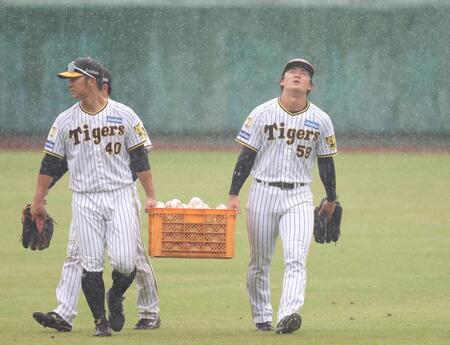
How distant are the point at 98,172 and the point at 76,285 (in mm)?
933

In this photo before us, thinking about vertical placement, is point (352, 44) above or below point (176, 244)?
above

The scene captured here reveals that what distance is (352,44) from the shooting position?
3138 centimetres

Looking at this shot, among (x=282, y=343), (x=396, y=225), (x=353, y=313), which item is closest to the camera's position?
(x=282, y=343)

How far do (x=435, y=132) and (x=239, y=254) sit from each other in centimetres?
1712

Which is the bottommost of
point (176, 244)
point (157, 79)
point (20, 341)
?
point (20, 341)

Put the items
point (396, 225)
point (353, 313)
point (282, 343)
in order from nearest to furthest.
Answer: point (282, 343) < point (353, 313) < point (396, 225)

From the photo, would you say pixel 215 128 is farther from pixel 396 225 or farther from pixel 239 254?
pixel 239 254

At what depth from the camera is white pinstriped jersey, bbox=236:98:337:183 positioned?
957 centimetres

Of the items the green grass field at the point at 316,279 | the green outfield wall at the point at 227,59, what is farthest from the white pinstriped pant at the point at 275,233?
the green outfield wall at the point at 227,59

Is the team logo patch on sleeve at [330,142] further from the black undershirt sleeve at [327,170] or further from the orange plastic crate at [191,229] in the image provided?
the orange plastic crate at [191,229]

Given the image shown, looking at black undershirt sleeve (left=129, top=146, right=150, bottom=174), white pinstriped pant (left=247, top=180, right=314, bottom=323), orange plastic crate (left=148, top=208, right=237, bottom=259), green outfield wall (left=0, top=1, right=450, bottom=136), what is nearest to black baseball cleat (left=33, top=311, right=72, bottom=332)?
orange plastic crate (left=148, top=208, right=237, bottom=259)

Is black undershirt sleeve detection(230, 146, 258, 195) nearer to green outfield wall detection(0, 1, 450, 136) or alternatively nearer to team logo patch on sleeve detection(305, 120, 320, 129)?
team logo patch on sleeve detection(305, 120, 320, 129)

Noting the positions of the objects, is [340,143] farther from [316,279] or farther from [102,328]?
[102,328]

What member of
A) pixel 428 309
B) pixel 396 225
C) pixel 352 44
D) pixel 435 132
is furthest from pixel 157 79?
pixel 428 309
